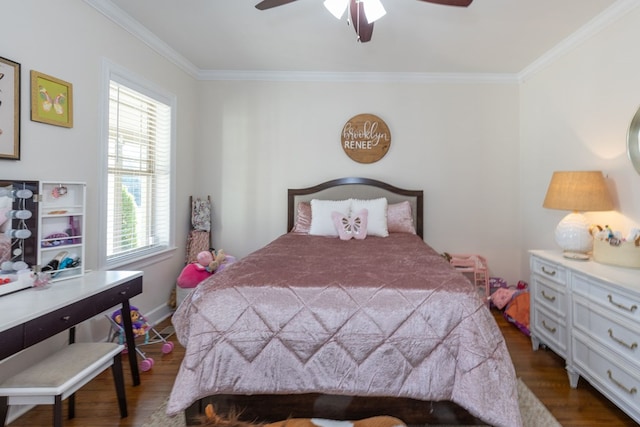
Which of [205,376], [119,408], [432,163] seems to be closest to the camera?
[205,376]

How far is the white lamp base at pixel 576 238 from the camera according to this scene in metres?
2.28

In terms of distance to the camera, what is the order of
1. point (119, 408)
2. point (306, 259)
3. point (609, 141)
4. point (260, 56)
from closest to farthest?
1. point (119, 408)
2. point (306, 259)
3. point (609, 141)
4. point (260, 56)

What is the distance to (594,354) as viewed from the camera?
184cm

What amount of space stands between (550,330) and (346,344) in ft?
5.70

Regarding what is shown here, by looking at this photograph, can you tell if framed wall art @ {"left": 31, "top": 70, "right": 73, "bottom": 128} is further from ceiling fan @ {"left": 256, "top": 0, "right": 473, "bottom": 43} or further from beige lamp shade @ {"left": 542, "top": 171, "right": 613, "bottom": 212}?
beige lamp shade @ {"left": 542, "top": 171, "right": 613, "bottom": 212}

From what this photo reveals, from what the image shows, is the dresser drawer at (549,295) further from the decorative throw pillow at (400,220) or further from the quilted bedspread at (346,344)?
the decorative throw pillow at (400,220)

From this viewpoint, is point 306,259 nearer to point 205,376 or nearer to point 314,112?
point 205,376

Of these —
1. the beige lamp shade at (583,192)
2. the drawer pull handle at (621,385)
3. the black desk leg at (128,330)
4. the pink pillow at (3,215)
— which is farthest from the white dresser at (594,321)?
the pink pillow at (3,215)

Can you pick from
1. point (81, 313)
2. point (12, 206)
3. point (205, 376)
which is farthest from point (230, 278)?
point (12, 206)

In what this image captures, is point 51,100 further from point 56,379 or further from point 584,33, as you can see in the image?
point 584,33

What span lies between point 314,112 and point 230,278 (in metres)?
2.59

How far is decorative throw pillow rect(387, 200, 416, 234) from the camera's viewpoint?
3319 millimetres

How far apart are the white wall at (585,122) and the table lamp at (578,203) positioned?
20 centimetres

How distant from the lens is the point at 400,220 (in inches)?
131
